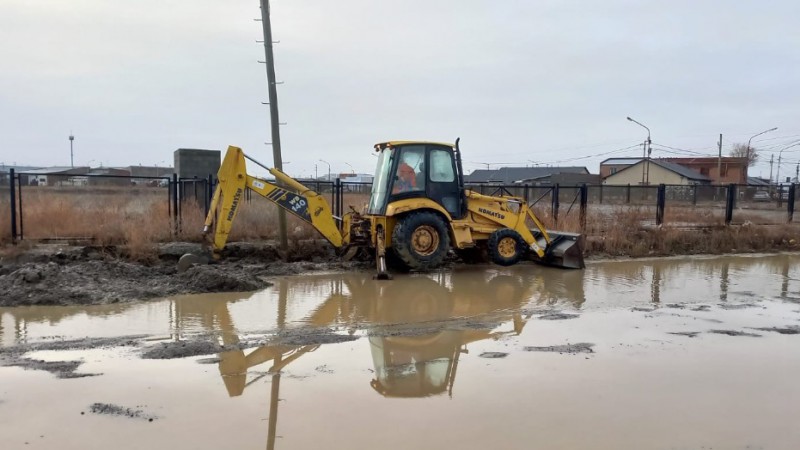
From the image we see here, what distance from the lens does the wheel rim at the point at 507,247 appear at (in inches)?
476

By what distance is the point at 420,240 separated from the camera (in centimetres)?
1129

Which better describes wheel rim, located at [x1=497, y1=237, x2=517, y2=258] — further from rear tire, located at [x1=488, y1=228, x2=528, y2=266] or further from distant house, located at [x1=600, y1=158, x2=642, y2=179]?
distant house, located at [x1=600, y1=158, x2=642, y2=179]

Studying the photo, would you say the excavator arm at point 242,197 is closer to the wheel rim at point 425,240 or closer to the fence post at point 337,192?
the wheel rim at point 425,240

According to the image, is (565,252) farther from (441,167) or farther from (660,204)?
(660,204)

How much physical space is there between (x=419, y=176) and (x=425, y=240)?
1243 mm

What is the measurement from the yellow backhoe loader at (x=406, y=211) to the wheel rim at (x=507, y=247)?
0.02 metres

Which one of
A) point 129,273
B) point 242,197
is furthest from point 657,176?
point 129,273

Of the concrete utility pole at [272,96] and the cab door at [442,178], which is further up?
the concrete utility pole at [272,96]

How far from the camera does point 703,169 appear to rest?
77938mm

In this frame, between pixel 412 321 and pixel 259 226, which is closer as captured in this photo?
pixel 412 321

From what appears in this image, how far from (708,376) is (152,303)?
7025 millimetres

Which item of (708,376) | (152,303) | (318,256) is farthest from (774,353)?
(318,256)

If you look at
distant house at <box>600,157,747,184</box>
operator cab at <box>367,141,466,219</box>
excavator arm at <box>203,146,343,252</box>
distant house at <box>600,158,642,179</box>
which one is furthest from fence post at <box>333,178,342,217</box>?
distant house at <box>600,158,642,179</box>

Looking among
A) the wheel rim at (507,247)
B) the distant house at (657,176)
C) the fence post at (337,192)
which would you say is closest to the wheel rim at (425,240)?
the wheel rim at (507,247)
